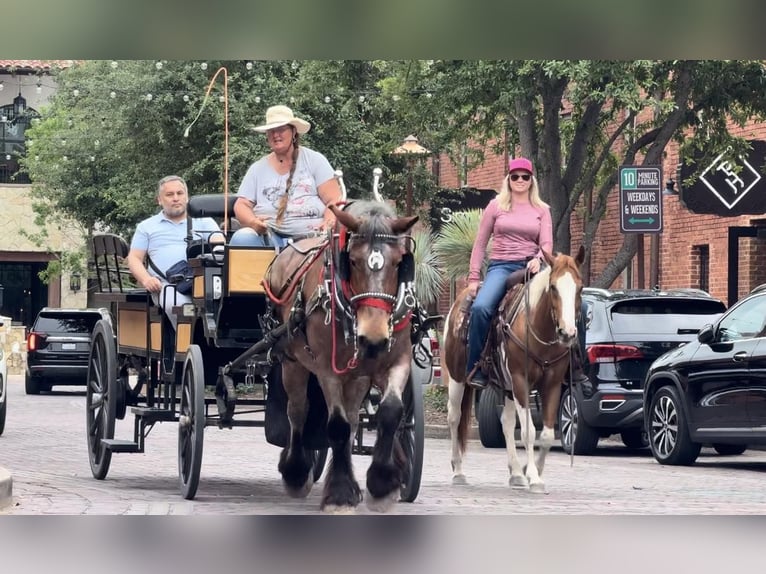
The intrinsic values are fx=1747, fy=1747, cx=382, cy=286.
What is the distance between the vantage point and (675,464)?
680 inches

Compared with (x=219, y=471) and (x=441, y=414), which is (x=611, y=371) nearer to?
(x=219, y=471)

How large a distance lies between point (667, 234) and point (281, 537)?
24.4 m

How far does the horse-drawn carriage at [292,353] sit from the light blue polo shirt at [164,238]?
1.05 ft

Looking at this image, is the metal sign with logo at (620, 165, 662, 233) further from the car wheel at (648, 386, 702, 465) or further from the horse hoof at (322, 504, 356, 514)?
the horse hoof at (322, 504, 356, 514)

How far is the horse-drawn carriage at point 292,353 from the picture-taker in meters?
10.6

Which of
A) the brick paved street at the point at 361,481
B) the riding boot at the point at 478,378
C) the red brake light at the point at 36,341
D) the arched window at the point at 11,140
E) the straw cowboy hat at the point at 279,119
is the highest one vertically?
the arched window at the point at 11,140

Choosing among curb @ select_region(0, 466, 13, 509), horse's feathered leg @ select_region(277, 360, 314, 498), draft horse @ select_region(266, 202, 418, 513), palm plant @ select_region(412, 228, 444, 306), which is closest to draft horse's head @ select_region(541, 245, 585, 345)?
horse's feathered leg @ select_region(277, 360, 314, 498)

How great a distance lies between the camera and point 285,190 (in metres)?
12.2

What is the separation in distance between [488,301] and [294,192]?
104 inches

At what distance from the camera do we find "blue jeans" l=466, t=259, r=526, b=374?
1422 centimetres

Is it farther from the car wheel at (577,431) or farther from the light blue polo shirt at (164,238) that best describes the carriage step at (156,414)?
the car wheel at (577,431)

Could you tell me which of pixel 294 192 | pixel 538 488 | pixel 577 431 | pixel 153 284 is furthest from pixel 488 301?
pixel 577 431

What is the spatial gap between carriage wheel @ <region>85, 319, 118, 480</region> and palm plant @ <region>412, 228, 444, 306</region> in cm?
1333

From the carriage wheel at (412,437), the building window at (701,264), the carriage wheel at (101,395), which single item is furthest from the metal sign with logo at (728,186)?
the carriage wheel at (412,437)
